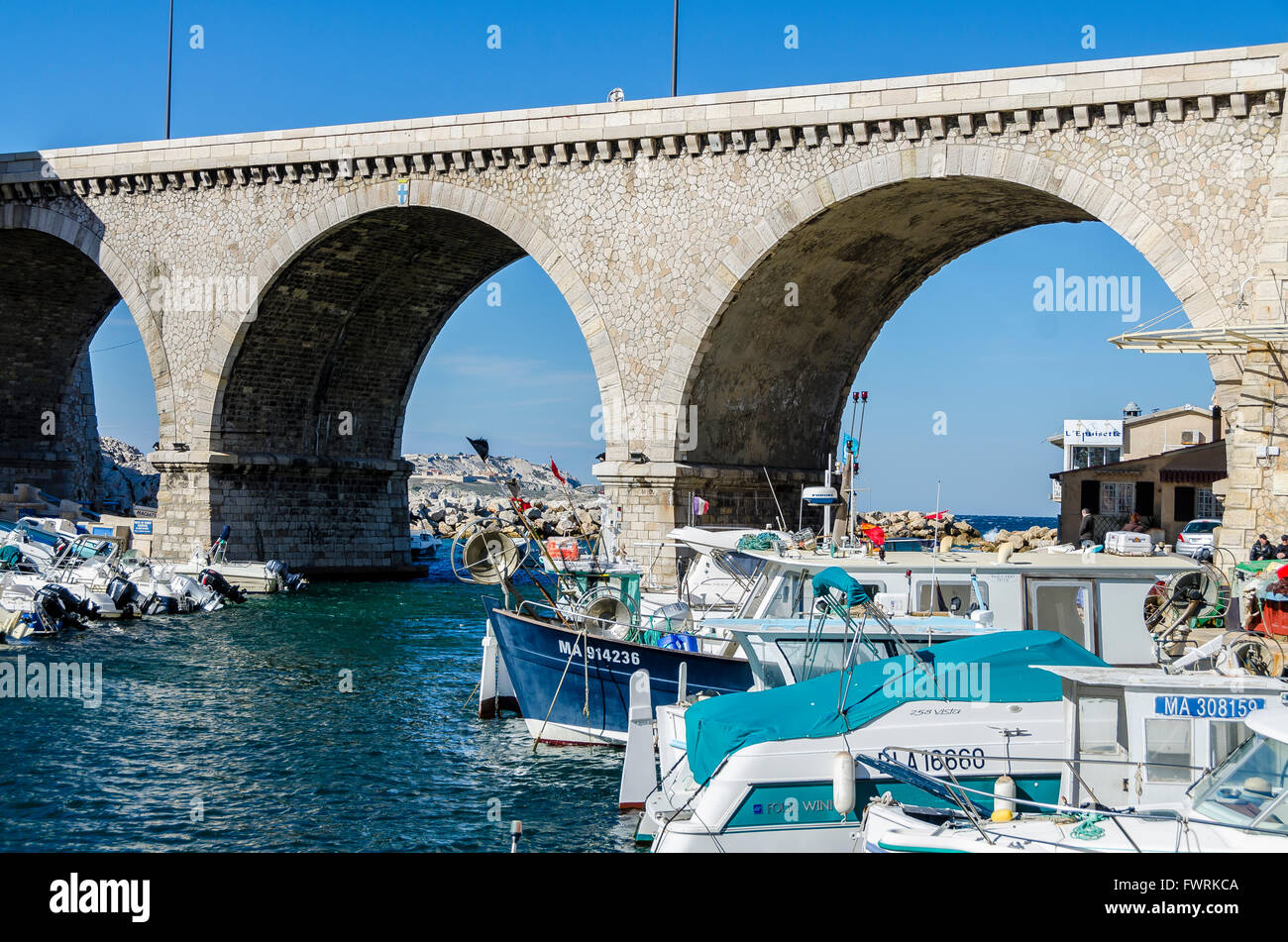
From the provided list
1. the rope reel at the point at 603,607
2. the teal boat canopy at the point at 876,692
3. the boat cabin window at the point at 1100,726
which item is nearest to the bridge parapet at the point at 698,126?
the rope reel at the point at 603,607

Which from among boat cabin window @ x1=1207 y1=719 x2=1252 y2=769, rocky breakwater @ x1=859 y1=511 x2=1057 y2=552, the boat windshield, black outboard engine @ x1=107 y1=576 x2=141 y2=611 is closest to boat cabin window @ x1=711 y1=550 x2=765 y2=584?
boat cabin window @ x1=1207 y1=719 x2=1252 y2=769

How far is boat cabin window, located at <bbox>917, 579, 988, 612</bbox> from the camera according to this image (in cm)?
1648

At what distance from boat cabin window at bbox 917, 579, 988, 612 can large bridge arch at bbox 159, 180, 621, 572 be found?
12.6 meters

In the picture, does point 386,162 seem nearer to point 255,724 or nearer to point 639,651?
point 255,724

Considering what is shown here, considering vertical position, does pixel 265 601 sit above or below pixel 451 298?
below

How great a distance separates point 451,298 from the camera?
124 ft

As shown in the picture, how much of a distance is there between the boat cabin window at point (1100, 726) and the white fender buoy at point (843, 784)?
1.85 meters

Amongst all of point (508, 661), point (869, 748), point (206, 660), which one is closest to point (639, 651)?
point (508, 661)

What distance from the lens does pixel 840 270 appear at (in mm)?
28766

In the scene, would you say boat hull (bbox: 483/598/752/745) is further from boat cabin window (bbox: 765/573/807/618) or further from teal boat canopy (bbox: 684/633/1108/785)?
teal boat canopy (bbox: 684/633/1108/785)

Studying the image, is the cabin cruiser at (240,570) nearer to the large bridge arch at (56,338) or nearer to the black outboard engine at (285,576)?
the black outboard engine at (285,576)

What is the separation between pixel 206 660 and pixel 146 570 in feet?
24.1

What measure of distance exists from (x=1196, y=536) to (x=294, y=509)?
21.8 metres
